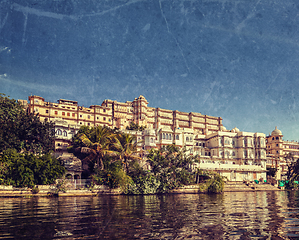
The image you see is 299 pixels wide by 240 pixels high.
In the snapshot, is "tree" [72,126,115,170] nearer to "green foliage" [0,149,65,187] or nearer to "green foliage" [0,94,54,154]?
"green foliage" [0,149,65,187]

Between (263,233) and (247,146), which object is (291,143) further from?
(263,233)

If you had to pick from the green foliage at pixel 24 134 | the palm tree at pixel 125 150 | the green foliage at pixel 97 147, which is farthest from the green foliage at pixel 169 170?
the green foliage at pixel 24 134

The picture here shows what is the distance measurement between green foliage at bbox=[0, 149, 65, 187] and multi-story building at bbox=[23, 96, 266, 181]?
57.6 ft

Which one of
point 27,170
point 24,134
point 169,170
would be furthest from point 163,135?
point 27,170

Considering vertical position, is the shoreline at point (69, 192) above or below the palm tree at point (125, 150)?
below

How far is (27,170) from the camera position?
37.4 metres

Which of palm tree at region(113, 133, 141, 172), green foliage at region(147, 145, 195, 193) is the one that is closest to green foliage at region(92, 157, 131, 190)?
palm tree at region(113, 133, 141, 172)

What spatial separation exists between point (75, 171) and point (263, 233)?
3677cm

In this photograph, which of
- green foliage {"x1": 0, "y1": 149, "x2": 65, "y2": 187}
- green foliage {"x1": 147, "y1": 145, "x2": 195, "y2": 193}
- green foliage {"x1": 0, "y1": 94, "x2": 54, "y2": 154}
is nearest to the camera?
green foliage {"x1": 0, "y1": 149, "x2": 65, "y2": 187}

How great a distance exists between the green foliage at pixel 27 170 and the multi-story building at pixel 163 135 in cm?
1755

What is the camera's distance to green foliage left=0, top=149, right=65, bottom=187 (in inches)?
1452

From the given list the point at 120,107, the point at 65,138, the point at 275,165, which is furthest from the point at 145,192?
the point at 275,165

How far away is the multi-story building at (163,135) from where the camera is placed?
6700 cm

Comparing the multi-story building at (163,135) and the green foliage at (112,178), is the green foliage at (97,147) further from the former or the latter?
the multi-story building at (163,135)
